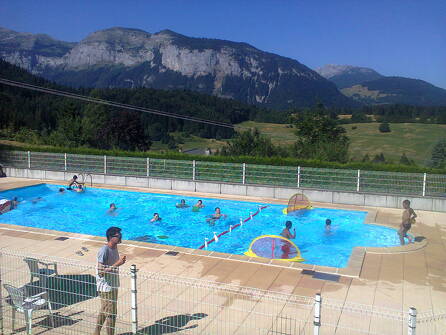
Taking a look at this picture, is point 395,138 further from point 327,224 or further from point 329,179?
point 327,224

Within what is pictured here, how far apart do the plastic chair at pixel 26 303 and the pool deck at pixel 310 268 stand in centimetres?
343

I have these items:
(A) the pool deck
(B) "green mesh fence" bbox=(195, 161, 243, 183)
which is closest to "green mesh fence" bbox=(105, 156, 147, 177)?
(B) "green mesh fence" bbox=(195, 161, 243, 183)

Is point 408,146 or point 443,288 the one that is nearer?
point 443,288

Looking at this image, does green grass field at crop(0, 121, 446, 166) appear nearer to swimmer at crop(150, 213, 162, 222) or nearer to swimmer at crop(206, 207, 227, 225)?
swimmer at crop(206, 207, 227, 225)

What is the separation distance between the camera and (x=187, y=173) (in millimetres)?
22453

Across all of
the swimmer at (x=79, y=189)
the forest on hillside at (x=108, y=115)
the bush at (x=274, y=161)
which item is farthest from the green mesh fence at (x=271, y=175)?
the forest on hillside at (x=108, y=115)

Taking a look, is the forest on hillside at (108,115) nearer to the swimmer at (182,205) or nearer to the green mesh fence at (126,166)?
the green mesh fence at (126,166)

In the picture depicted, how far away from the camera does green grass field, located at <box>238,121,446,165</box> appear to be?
71.2 meters

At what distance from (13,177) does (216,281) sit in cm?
2091

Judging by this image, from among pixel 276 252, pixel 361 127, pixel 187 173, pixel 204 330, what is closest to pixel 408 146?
pixel 361 127

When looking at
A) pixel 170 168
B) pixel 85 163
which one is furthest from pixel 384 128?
pixel 85 163

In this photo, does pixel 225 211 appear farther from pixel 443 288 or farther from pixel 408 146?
pixel 408 146

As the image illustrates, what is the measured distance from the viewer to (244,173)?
21.4 meters

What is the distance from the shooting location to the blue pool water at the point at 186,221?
15.1 metres
